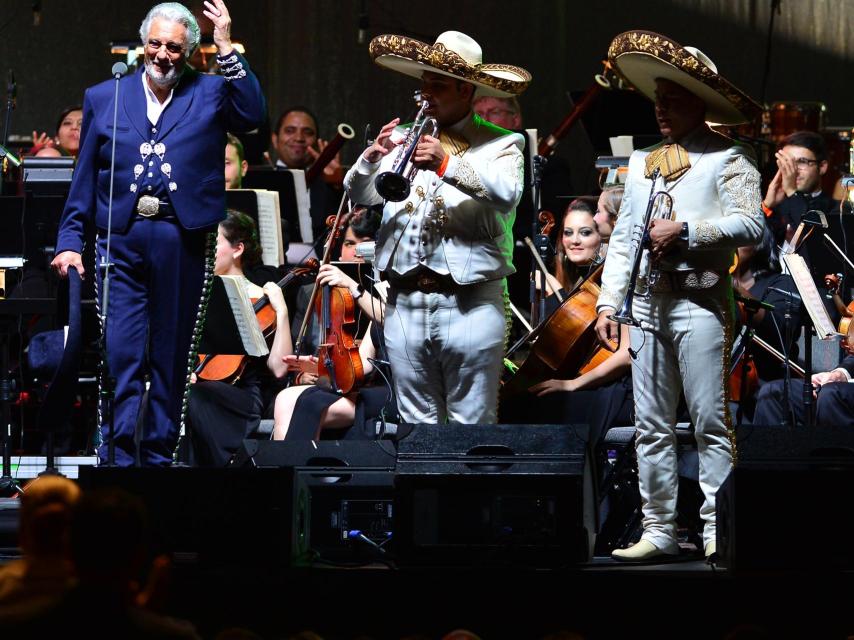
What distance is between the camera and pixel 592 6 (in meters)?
10.5

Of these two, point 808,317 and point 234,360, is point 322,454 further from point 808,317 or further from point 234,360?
point 808,317

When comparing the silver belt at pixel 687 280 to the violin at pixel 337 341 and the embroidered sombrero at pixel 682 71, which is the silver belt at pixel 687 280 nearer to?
the embroidered sombrero at pixel 682 71

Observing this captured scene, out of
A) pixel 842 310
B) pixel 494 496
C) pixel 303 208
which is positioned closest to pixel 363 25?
pixel 303 208

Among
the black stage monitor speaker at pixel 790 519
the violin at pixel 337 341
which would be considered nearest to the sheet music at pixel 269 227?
the violin at pixel 337 341

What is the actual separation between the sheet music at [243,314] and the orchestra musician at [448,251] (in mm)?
1154

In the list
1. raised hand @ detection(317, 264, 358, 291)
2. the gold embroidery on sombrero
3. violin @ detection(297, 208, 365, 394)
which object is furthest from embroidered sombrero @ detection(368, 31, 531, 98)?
violin @ detection(297, 208, 365, 394)

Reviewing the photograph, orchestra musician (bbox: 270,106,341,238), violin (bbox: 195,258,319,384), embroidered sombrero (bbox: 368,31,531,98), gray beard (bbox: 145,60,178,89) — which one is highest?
orchestra musician (bbox: 270,106,341,238)

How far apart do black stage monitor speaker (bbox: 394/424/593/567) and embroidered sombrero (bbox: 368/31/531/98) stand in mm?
1326

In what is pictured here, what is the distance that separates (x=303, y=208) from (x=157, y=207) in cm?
302

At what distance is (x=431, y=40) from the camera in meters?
10.6

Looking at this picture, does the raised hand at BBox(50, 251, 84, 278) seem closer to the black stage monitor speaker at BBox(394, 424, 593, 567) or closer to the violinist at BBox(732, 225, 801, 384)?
the black stage monitor speaker at BBox(394, 424, 593, 567)

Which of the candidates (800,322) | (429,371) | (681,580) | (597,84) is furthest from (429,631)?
(597,84)

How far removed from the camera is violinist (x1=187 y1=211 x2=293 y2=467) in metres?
6.69

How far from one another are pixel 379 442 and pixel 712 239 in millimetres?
1278
